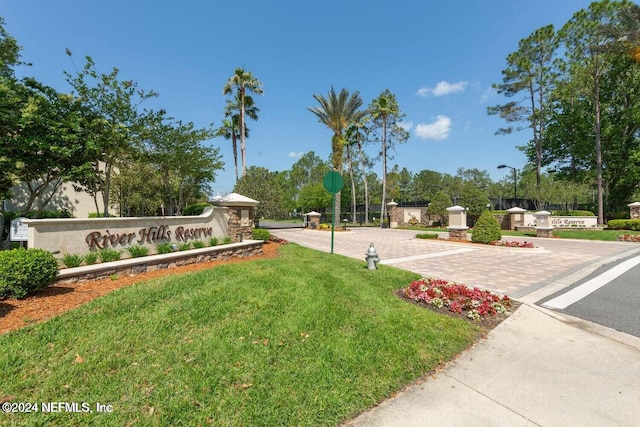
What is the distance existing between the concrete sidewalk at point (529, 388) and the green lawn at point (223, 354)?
204 mm

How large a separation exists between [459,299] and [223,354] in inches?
155

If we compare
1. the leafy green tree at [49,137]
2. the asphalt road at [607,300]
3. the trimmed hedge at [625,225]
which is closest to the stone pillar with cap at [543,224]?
the trimmed hedge at [625,225]

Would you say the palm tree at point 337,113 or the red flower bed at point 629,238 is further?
the palm tree at point 337,113

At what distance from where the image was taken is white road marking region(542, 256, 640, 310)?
5012 mm

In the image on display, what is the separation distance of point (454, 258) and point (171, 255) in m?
9.20

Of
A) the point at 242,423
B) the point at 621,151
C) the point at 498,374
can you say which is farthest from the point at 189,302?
the point at 621,151

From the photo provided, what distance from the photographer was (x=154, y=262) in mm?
6113

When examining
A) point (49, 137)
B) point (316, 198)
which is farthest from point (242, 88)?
point (316, 198)

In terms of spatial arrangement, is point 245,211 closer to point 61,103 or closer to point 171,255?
point 171,255

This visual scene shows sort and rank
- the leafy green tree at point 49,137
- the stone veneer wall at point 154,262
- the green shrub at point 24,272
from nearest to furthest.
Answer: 1. the green shrub at point 24,272
2. the stone veneer wall at point 154,262
3. the leafy green tree at point 49,137

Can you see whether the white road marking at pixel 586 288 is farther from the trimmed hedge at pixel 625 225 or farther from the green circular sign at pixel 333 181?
the trimmed hedge at pixel 625 225

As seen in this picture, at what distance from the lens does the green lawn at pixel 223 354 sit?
2.18 metres

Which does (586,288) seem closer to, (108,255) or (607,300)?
(607,300)

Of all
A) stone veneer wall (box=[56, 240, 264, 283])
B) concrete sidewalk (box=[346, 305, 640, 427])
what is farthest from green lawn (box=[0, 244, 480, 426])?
stone veneer wall (box=[56, 240, 264, 283])
